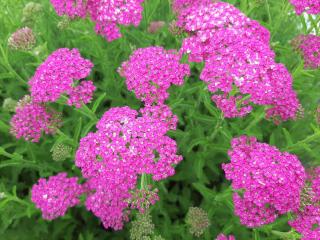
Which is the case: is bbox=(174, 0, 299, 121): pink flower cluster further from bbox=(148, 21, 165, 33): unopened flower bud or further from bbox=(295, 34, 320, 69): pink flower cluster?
bbox=(148, 21, 165, 33): unopened flower bud

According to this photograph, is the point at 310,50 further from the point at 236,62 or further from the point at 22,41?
the point at 22,41

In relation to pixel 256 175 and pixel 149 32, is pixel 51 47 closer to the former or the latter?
pixel 149 32

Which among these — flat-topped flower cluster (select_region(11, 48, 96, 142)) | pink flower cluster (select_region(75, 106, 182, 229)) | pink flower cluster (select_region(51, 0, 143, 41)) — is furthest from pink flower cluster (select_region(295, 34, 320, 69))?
flat-topped flower cluster (select_region(11, 48, 96, 142))

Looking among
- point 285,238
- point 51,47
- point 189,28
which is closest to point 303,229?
point 285,238

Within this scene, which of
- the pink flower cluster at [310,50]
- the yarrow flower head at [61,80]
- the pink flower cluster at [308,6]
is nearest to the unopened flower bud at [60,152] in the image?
the yarrow flower head at [61,80]

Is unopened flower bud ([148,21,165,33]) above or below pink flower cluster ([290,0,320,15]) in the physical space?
below

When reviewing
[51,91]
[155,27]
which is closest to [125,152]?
[51,91]

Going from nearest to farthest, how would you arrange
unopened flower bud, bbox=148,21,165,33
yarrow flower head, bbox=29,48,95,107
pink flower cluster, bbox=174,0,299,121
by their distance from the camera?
pink flower cluster, bbox=174,0,299,121 < yarrow flower head, bbox=29,48,95,107 < unopened flower bud, bbox=148,21,165,33

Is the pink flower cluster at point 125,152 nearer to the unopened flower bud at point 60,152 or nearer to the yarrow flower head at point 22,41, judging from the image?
the unopened flower bud at point 60,152
